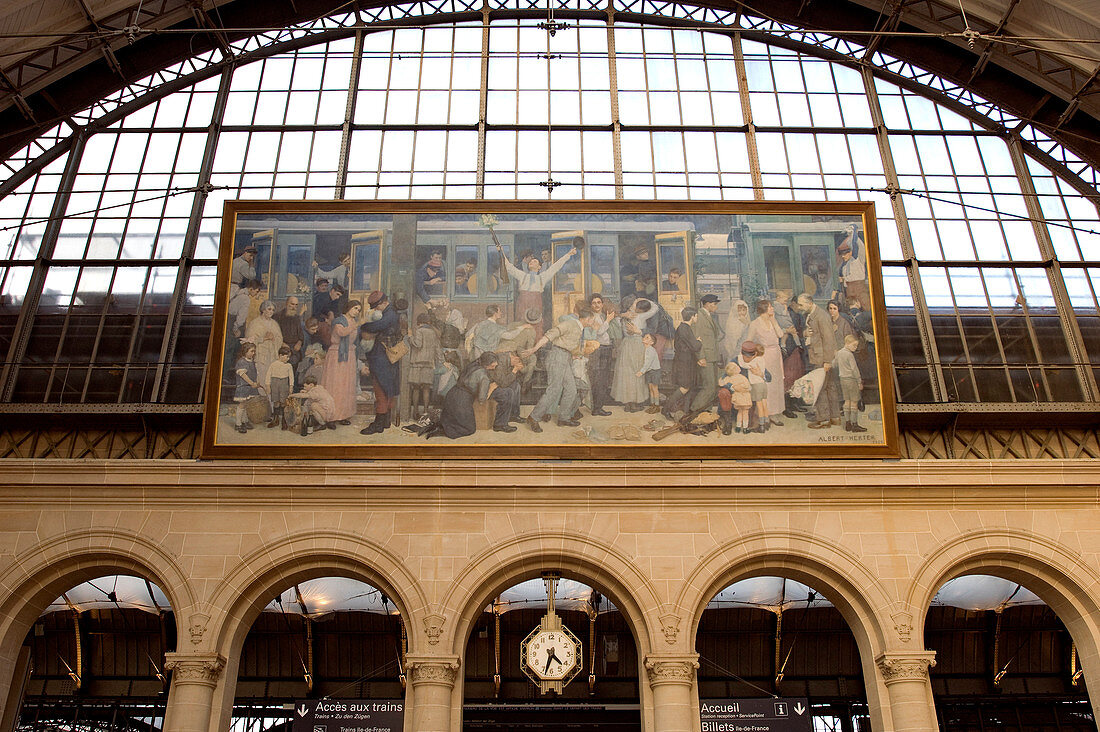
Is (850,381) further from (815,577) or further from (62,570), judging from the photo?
(62,570)

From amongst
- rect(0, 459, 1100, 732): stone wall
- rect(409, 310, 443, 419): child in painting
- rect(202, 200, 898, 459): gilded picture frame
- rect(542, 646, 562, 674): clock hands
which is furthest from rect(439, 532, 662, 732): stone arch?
rect(409, 310, 443, 419): child in painting

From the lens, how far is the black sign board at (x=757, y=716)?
14.9 m

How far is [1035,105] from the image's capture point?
21656 millimetres

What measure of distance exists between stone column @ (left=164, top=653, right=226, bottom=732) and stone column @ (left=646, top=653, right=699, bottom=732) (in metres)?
6.61

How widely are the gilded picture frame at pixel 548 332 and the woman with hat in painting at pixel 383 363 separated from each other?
35mm

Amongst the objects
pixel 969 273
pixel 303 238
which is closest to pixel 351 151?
pixel 303 238

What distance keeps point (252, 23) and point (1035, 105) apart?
682 inches

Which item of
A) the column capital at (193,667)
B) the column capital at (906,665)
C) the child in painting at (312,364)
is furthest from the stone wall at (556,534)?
the child in painting at (312,364)

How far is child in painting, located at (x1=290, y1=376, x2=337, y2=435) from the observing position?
16781mm

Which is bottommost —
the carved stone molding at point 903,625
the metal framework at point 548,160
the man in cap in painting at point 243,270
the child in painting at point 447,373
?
the carved stone molding at point 903,625

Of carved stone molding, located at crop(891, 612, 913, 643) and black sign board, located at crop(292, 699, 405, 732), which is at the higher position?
carved stone molding, located at crop(891, 612, 913, 643)

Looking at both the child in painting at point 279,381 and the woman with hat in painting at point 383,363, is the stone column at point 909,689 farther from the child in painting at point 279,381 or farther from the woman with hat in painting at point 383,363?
the child in painting at point 279,381

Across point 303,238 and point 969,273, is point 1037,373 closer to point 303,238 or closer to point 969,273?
point 969,273

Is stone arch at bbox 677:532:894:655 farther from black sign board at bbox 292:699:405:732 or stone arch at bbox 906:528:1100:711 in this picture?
black sign board at bbox 292:699:405:732
